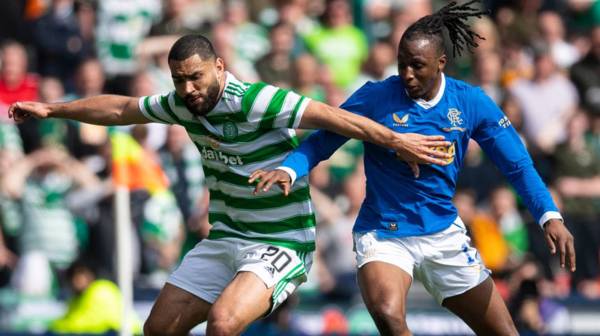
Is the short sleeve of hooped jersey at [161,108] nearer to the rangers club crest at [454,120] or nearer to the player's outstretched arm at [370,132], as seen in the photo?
the player's outstretched arm at [370,132]

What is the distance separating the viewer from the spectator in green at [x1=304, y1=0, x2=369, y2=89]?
16.5m

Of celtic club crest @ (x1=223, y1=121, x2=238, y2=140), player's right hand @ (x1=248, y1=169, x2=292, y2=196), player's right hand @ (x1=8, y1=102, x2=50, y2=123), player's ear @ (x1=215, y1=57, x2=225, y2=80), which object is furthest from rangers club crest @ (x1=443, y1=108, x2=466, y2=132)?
player's right hand @ (x1=8, y1=102, x2=50, y2=123)

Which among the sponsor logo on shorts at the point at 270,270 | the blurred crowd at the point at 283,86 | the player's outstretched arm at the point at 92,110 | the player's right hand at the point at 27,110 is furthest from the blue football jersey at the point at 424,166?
the blurred crowd at the point at 283,86

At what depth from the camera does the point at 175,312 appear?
8.86 metres

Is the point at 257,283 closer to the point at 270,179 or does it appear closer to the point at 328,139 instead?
the point at 270,179

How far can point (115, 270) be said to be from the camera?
13992mm

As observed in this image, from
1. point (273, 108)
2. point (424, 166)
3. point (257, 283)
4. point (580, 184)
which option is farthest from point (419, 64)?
point (580, 184)

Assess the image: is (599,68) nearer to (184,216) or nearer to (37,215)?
(184,216)

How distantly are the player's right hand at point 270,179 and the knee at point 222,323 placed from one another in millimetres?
790

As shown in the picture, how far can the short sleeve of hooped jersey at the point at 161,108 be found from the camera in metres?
8.93

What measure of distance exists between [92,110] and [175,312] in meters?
1.53

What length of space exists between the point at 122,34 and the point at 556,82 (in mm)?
5384

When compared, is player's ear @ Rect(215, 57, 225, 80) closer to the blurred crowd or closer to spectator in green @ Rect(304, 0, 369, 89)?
the blurred crowd

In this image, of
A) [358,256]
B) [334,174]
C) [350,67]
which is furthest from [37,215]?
[358,256]
